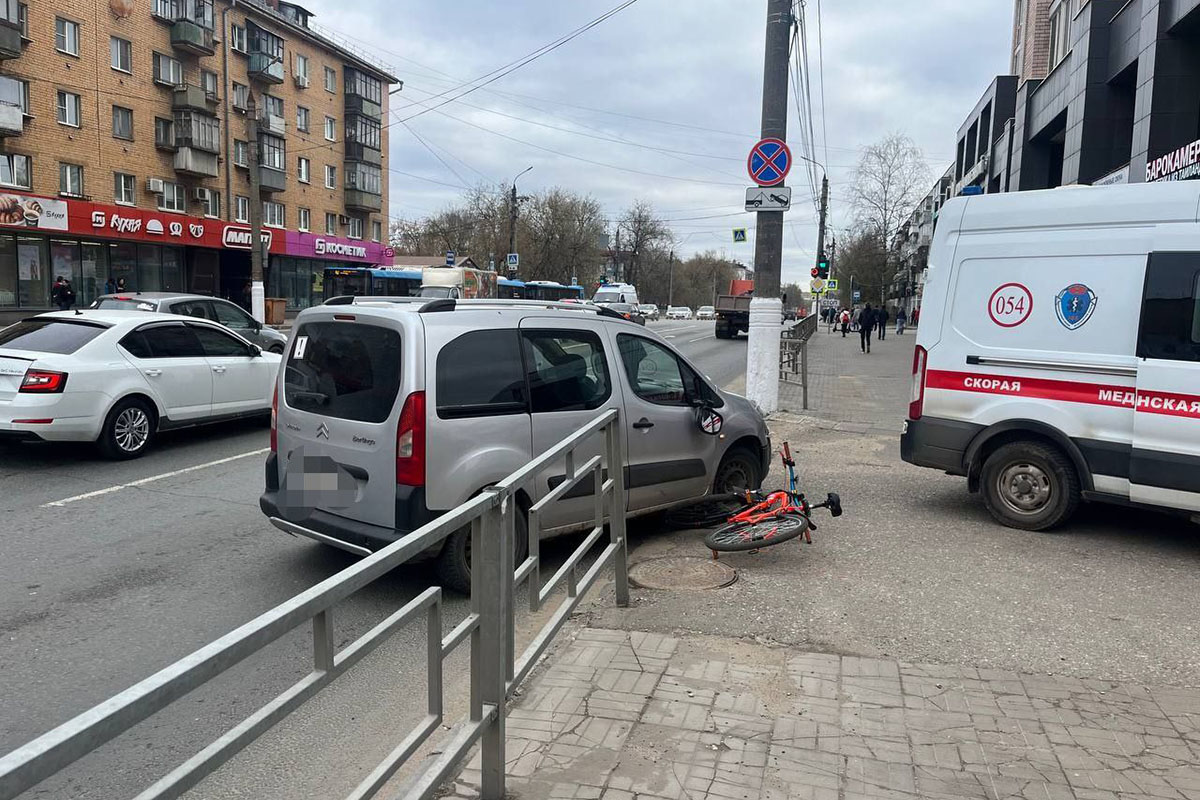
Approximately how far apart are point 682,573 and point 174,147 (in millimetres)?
38829

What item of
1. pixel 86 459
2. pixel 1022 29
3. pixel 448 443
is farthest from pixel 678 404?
pixel 1022 29

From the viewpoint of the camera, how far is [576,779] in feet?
10.00

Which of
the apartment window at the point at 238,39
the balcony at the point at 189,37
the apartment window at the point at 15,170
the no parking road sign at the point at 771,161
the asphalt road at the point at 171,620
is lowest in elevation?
the asphalt road at the point at 171,620

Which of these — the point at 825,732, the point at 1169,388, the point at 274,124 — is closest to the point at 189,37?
the point at 274,124

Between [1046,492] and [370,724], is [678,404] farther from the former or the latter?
[370,724]

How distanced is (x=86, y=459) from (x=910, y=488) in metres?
8.37

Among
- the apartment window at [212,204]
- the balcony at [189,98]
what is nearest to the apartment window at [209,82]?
the balcony at [189,98]

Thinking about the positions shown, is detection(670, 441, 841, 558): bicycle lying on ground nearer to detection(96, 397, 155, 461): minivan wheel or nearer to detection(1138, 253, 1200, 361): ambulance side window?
detection(1138, 253, 1200, 361): ambulance side window

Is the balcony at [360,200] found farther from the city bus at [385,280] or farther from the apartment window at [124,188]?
the apartment window at [124,188]

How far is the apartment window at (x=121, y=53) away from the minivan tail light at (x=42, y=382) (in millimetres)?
32386

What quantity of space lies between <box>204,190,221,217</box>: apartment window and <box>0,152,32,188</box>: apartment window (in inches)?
355

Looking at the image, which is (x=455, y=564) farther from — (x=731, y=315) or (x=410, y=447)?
(x=731, y=315)

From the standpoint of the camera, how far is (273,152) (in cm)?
4372

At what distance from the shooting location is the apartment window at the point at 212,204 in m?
39.4
